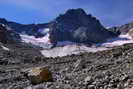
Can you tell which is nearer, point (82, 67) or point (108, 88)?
point (108, 88)

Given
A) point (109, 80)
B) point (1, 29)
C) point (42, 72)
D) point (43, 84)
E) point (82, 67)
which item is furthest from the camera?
point (1, 29)

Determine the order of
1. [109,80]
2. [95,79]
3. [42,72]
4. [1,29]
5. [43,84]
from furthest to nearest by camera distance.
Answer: [1,29] < [42,72] < [43,84] < [95,79] < [109,80]

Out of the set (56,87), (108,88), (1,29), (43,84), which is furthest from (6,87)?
(1,29)

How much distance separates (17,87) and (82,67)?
223 inches

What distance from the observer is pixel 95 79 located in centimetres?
1714

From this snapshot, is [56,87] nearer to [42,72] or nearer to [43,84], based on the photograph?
[43,84]

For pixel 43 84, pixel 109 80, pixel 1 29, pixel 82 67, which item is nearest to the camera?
pixel 109 80

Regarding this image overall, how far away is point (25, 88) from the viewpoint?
62.9ft

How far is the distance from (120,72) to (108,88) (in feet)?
8.78

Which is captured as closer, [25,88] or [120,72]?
[120,72]

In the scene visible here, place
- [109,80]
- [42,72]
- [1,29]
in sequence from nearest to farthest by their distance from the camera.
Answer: [109,80]
[42,72]
[1,29]

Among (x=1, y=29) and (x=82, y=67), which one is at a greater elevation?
(x=1, y=29)

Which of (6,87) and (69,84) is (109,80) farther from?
(6,87)

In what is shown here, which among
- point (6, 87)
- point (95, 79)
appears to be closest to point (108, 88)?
point (95, 79)
